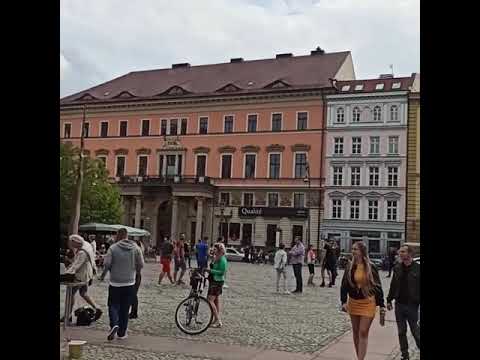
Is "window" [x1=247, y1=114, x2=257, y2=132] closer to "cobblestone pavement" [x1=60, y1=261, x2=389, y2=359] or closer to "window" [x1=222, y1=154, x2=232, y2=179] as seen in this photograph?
"window" [x1=222, y1=154, x2=232, y2=179]

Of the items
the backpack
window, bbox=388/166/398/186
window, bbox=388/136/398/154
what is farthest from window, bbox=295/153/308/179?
the backpack

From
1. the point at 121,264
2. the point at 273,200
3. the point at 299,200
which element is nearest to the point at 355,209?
the point at 299,200

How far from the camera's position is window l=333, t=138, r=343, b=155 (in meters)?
52.0

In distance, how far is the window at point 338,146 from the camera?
52.0 metres

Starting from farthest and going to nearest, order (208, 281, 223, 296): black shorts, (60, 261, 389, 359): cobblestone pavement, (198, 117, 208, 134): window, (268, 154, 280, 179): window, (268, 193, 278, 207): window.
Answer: (198, 117, 208, 134): window, (268, 154, 280, 179): window, (268, 193, 278, 207): window, (208, 281, 223, 296): black shorts, (60, 261, 389, 359): cobblestone pavement

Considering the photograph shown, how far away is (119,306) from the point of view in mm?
9266

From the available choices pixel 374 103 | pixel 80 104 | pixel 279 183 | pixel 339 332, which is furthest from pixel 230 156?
pixel 339 332

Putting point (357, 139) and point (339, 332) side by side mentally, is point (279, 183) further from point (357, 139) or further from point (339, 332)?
point (339, 332)

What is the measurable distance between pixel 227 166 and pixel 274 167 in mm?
4688

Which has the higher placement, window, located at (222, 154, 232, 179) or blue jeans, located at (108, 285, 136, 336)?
window, located at (222, 154, 232, 179)

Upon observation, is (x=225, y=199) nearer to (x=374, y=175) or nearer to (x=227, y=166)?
(x=227, y=166)

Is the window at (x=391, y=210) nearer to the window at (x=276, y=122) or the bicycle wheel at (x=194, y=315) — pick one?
the window at (x=276, y=122)

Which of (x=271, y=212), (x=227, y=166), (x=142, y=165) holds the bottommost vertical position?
(x=271, y=212)

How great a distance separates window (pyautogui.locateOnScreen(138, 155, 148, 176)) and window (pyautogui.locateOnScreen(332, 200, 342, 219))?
762 inches
